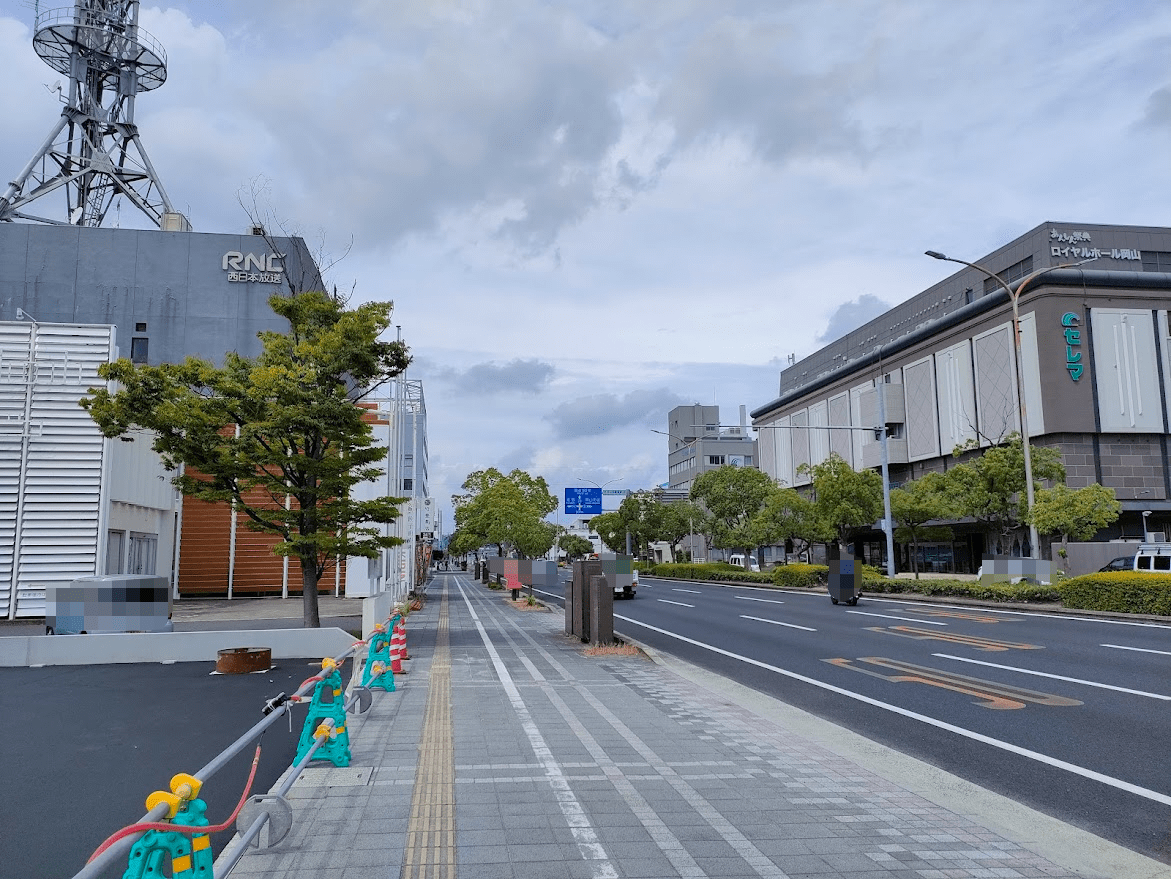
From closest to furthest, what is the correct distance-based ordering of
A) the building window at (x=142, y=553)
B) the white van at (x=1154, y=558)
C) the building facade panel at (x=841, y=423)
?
the building window at (x=142, y=553) → the white van at (x=1154, y=558) → the building facade panel at (x=841, y=423)

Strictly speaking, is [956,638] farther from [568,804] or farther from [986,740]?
[568,804]

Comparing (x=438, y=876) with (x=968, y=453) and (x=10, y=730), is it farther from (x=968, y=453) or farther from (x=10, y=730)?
(x=968, y=453)

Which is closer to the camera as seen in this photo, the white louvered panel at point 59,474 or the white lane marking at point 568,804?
the white lane marking at point 568,804

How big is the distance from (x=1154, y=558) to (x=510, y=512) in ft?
90.6

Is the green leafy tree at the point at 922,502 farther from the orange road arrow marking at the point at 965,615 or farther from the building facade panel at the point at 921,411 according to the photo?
the orange road arrow marking at the point at 965,615

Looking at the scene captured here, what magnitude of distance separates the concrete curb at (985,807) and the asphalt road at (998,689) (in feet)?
0.76

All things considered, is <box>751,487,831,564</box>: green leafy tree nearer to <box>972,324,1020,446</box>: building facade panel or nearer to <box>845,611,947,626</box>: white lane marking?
<box>972,324,1020,446</box>: building facade panel

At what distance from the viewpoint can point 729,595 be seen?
1457 inches

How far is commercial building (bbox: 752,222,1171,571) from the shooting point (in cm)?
4569

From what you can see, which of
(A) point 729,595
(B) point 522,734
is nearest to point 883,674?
(B) point 522,734

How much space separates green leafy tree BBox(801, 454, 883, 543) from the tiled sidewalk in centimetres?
3590

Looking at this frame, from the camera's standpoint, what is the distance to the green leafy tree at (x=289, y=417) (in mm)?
16344

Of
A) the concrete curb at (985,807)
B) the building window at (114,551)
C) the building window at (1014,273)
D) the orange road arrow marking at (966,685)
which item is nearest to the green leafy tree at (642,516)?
the building window at (1014,273)

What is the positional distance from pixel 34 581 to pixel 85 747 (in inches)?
617
